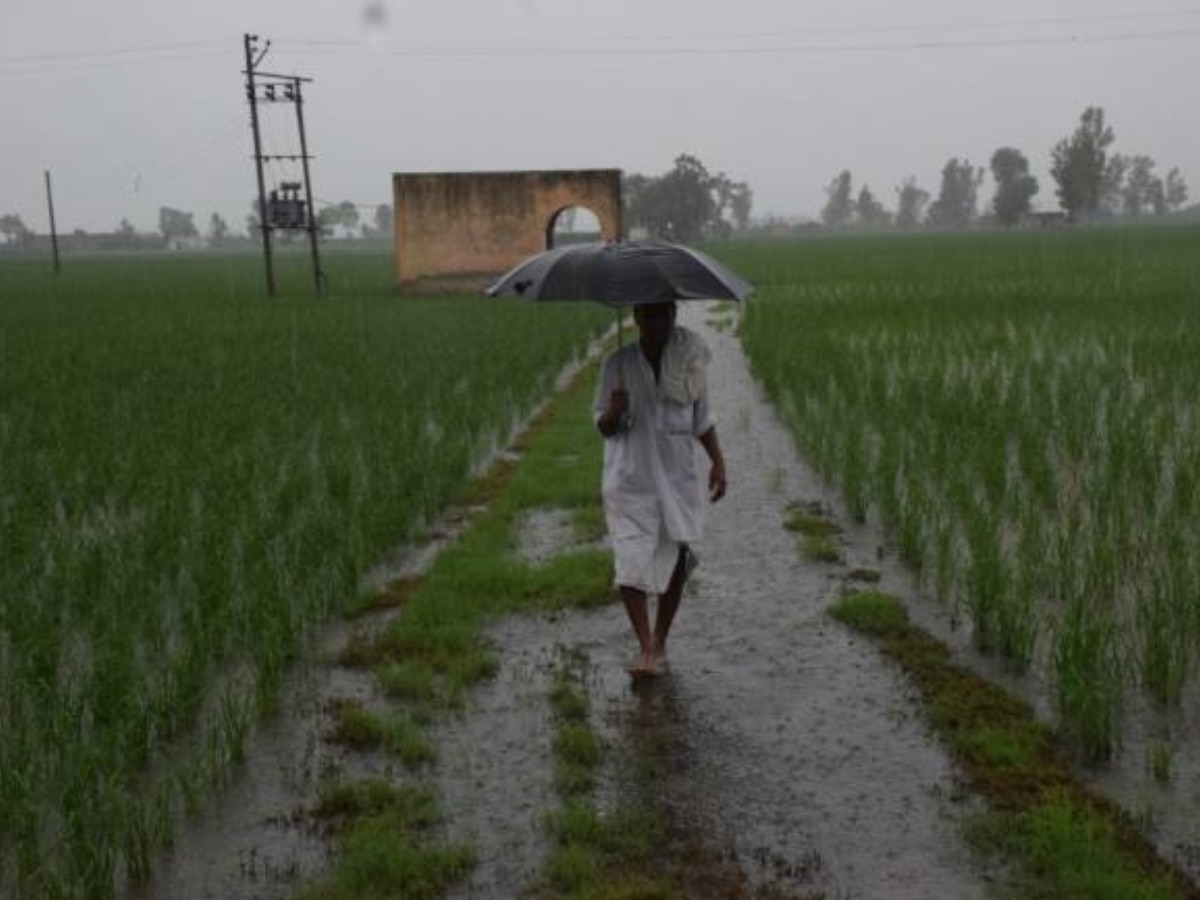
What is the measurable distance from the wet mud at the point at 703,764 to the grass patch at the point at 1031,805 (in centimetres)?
9

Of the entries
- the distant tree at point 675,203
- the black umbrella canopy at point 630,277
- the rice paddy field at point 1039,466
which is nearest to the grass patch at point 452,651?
the black umbrella canopy at point 630,277

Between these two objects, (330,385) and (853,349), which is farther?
(853,349)

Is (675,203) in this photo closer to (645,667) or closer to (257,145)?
(257,145)

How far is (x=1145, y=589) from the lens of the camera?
5.20 metres

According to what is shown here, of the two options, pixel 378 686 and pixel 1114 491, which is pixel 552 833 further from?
pixel 1114 491

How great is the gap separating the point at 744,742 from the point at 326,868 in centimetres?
146

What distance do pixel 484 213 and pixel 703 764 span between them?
22373mm

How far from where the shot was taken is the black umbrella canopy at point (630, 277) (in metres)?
4.02

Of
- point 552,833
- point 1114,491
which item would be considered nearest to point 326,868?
point 552,833

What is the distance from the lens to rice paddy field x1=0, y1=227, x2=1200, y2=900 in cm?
382

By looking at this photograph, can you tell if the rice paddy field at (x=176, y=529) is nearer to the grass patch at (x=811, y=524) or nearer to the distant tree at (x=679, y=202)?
the grass patch at (x=811, y=524)

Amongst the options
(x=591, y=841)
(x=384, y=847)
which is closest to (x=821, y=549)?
(x=591, y=841)

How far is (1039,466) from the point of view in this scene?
722 cm

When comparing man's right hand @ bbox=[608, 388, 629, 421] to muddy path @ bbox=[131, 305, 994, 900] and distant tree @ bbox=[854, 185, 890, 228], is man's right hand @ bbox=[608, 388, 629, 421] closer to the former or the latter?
muddy path @ bbox=[131, 305, 994, 900]
